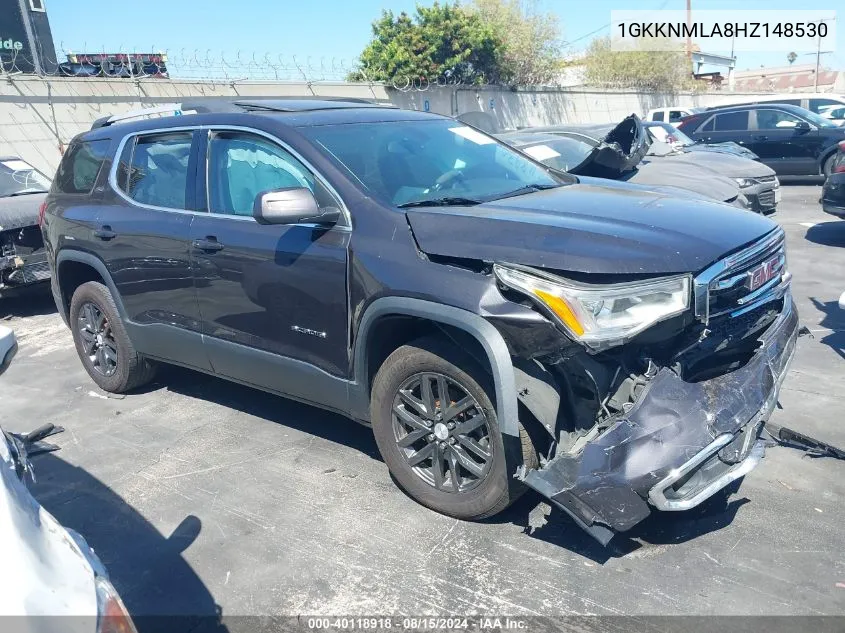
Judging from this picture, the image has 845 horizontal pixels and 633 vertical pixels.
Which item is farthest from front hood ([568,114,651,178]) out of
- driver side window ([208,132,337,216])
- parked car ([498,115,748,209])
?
driver side window ([208,132,337,216])

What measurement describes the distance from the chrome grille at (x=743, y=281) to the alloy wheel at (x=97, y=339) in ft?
13.5

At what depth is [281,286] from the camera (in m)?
3.92

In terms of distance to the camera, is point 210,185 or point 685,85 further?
point 685,85

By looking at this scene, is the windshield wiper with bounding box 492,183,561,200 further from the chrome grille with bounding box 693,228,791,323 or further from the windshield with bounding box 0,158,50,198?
the windshield with bounding box 0,158,50,198

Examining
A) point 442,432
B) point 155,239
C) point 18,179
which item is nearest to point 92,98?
point 18,179

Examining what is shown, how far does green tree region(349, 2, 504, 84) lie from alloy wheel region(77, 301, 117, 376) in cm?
1959

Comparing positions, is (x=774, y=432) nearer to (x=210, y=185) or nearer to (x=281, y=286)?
(x=281, y=286)

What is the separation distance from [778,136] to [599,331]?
13.9 m

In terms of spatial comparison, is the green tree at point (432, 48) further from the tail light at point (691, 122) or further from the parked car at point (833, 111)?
the parked car at point (833, 111)

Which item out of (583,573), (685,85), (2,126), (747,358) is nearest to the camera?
(583,573)

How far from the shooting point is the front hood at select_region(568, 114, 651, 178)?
713 cm

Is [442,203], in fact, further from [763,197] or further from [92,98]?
[92,98]

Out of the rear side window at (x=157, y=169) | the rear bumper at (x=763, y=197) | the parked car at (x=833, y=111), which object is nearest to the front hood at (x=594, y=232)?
the rear side window at (x=157, y=169)

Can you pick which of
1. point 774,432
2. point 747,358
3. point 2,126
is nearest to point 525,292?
point 747,358
